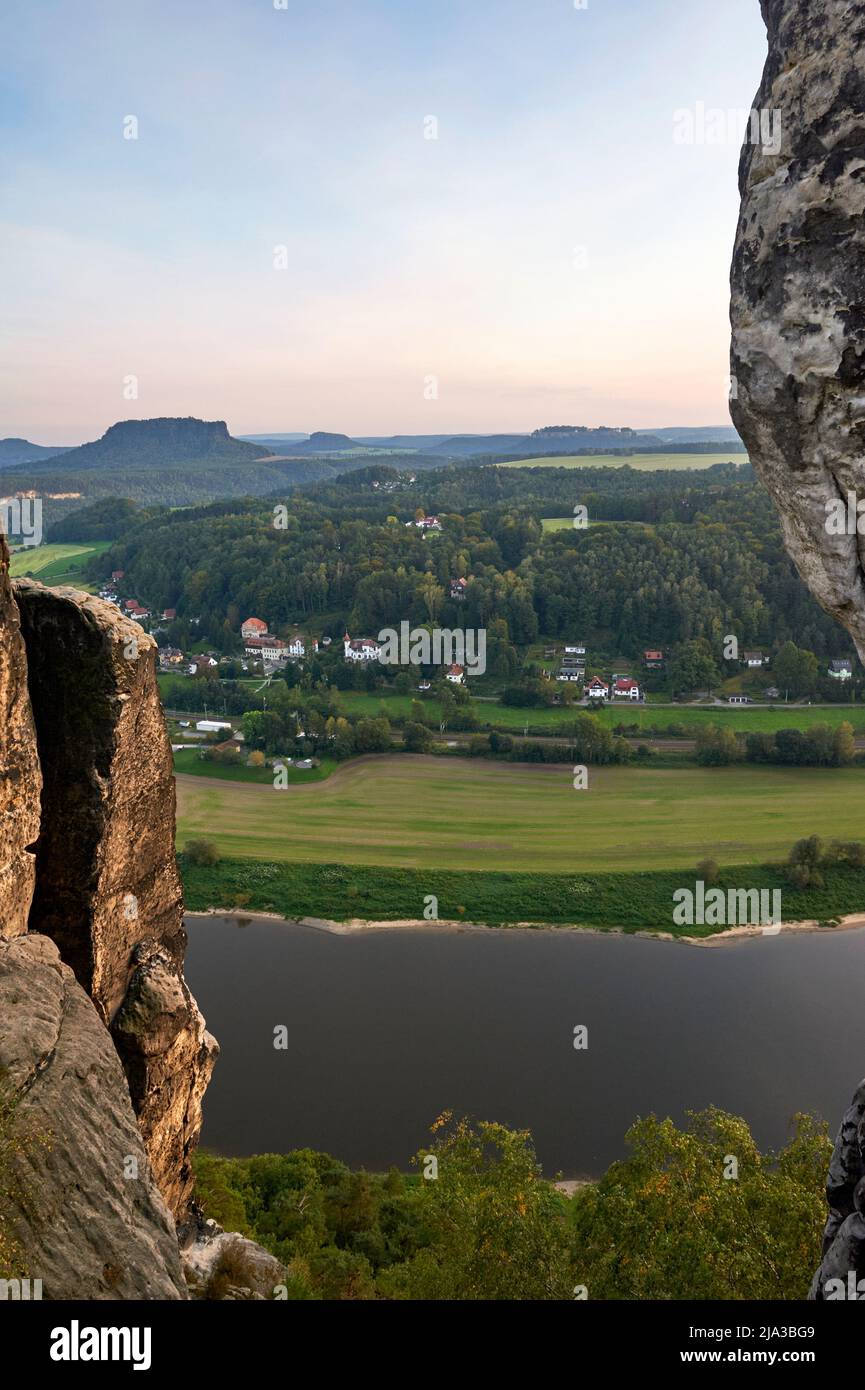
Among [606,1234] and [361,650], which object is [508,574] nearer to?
[361,650]

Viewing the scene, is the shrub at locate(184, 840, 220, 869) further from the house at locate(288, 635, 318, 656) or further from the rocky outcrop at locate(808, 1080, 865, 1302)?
the house at locate(288, 635, 318, 656)

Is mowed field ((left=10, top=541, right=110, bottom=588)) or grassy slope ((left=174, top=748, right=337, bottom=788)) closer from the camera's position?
grassy slope ((left=174, top=748, right=337, bottom=788))

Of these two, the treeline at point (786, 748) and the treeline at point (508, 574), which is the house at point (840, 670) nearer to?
the treeline at point (508, 574)

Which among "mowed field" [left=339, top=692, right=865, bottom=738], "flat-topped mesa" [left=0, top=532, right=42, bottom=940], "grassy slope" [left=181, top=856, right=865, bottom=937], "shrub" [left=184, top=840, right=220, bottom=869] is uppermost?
"flat-topped mesa" [left=0, top=532, right=42, bottom=940]

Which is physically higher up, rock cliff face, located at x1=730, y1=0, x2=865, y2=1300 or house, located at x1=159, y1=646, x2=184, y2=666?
rock cliff face, located at x1=730, y1=0, x2=865, y2=1300

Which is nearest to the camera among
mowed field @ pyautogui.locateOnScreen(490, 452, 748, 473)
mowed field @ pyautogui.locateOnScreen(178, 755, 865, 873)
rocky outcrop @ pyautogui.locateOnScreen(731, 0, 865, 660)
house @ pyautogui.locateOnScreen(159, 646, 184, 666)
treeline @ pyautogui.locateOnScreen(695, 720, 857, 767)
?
rocky outcrop @ pyautogui.locateOnScreen(731, 0, 865, 660)

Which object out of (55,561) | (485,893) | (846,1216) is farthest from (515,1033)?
(55,561)

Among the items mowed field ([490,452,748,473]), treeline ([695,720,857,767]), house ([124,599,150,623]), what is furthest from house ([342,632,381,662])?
mowed field ([490,452,748,473])

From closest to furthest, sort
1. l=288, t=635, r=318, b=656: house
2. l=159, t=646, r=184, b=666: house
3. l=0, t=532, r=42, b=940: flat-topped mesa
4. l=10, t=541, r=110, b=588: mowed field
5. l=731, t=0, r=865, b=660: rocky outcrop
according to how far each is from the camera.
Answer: l=731, t=0, r=865, b=660: rocky outcrop
l=0, t=532, r=42, b=940: flat-topped mesa
l=159, t=646, r=184, b=666: house
l=288, t=635, r=318, b=656: house
l=10, t=541, r=110, b=588: mowed field
